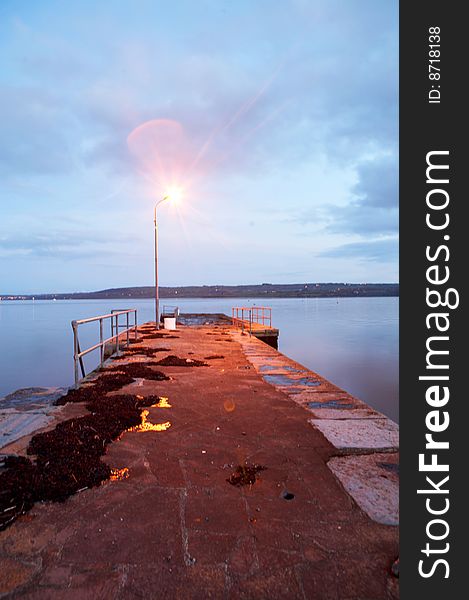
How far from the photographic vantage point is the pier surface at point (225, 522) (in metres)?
2.13

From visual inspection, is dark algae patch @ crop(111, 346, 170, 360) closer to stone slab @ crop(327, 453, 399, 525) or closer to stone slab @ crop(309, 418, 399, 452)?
stone slab @ crop(309, 418, 399, 452)

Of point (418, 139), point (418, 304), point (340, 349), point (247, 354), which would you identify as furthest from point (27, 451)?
point (340, 349)

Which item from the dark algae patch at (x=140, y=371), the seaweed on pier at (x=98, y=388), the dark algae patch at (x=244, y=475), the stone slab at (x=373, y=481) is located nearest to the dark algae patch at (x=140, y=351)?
the dark algae patch at (x=140, y=371)

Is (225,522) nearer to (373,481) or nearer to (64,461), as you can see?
(373,481)

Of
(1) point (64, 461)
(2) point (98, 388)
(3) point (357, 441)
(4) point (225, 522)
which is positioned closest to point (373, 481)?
(3) point (357, 441)

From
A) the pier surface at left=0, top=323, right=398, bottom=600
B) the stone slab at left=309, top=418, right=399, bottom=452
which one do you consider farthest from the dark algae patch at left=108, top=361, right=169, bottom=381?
the stone slab at left=309, top=418, right=399, bottom=452

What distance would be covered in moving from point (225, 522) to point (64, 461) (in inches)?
71.9

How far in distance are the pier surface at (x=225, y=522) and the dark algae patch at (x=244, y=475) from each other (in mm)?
44

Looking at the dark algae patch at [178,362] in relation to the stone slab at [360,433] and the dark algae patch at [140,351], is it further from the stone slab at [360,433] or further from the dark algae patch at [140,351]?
the stone slab at [360,433]

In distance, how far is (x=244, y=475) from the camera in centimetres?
343

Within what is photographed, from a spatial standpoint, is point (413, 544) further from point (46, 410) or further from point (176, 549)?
point (46, 410)

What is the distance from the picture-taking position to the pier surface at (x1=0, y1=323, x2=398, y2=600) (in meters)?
2.13

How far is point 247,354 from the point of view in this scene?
11.5m

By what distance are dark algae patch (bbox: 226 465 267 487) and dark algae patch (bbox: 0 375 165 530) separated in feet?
3.79
